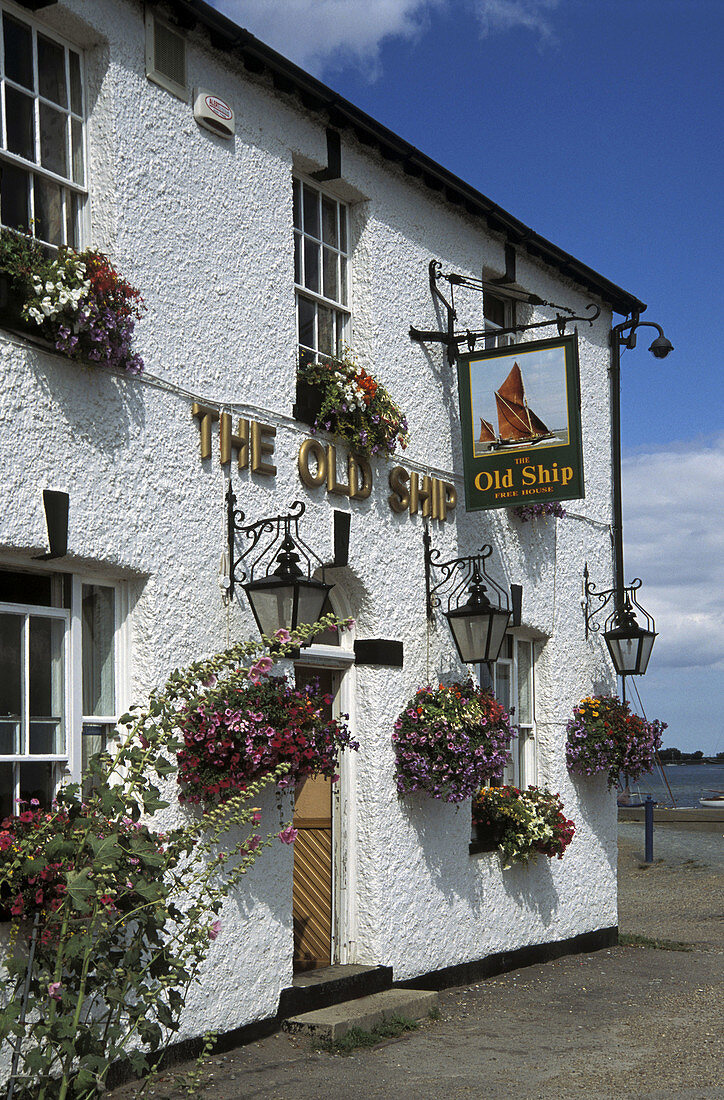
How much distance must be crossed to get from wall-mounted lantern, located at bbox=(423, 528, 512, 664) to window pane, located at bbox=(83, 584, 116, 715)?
295 cm

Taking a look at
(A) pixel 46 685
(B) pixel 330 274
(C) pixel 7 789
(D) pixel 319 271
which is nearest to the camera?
(C) pixel 7 789

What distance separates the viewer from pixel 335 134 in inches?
334

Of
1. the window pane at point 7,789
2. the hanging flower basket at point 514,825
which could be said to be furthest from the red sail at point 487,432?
the window pane at point 7,789

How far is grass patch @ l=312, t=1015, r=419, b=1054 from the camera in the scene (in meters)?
6.99

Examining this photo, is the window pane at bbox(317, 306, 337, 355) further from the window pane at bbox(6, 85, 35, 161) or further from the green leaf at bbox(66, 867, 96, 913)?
the green leaf at bbox(66, 867, 96, 913)

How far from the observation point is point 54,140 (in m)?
6.41

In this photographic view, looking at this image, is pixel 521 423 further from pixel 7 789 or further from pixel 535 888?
pixel 7 789

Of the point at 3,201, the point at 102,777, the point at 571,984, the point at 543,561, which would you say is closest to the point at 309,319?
the point at 3,201

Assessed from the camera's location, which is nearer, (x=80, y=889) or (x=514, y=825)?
(x=80, y=889)

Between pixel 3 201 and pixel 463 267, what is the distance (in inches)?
185

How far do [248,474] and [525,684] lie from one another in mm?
4291

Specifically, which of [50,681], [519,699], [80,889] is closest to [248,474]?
[50,681]

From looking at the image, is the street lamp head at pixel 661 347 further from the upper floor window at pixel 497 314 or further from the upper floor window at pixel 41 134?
the upper floor window at pixel 41 134

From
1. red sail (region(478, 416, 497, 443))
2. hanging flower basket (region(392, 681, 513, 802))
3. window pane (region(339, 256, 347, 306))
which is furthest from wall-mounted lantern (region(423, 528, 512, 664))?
window pane (region(339, 256, 347, 306))
